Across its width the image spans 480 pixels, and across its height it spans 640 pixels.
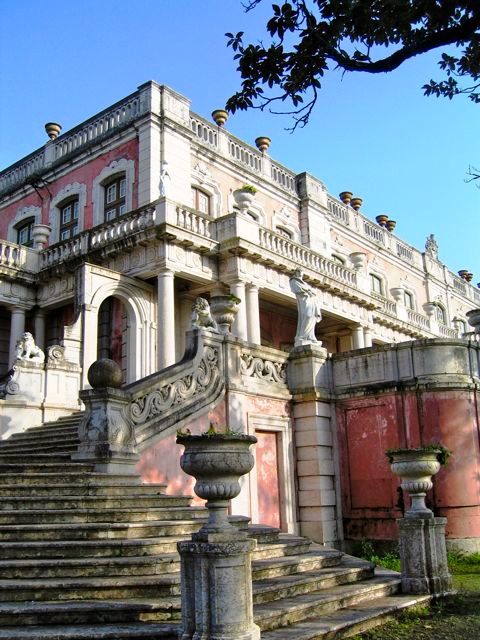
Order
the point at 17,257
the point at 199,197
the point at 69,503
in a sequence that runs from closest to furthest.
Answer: the point at 69,503 < the point at 17,257 < the point at 199,197

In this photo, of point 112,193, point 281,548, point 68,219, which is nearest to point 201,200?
point 112,193

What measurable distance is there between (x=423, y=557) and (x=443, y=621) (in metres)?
1.26

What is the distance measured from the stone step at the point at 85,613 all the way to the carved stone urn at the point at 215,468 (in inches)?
37.8

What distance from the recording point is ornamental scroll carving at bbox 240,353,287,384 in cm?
1209

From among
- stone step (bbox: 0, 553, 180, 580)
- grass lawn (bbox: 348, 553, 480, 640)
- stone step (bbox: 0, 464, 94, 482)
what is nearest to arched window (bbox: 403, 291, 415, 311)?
grass lawn (bbox: 348, 553, 480, 640)

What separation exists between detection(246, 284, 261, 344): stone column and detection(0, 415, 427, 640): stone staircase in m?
8.25

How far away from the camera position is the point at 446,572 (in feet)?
27.4

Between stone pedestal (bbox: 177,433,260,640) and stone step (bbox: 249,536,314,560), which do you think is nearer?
stone pedestal (bbox: 177,433,260,640)

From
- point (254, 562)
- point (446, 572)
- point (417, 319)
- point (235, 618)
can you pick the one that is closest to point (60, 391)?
point (254, 562)

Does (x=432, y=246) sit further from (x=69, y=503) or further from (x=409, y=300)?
(x=69, y=503)

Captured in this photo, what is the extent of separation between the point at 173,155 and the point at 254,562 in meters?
13.9

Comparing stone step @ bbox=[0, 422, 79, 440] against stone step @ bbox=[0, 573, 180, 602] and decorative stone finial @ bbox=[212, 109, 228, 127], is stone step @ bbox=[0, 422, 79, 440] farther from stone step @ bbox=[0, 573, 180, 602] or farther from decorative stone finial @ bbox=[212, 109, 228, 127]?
decorative stone finial @ bbox=[212, 109, 228, 127]

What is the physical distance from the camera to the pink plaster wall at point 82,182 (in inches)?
770

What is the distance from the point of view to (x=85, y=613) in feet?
18.2
